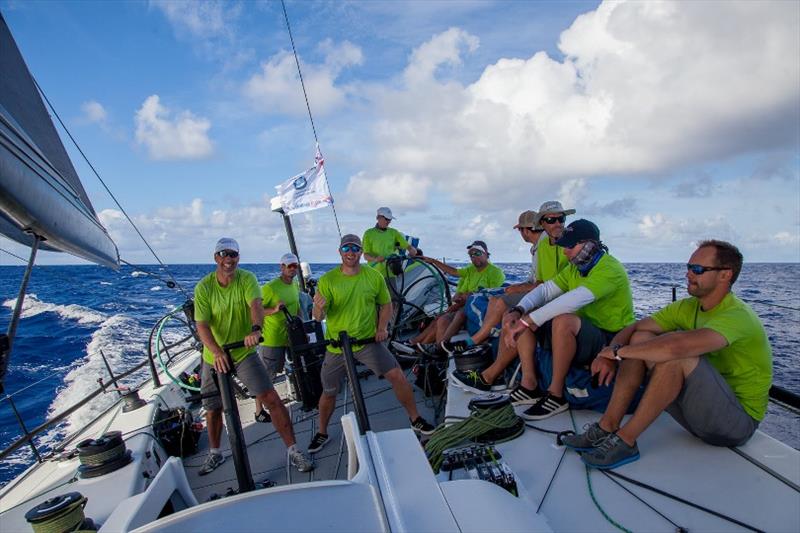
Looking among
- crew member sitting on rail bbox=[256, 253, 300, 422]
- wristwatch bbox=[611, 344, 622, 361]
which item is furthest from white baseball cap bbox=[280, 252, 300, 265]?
wristwatch bbox=[611, 344, 622, 361]

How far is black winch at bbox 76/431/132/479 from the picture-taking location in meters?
2.99

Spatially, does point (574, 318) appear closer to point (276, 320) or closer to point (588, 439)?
point (588, 439)

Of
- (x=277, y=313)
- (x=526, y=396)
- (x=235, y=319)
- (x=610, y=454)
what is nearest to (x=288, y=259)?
(x=277, y=313)

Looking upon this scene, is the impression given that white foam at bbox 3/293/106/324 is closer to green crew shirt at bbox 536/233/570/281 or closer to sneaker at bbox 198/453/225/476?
sneaker at bbox 198/453/225/476

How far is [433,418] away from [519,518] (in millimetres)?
2792

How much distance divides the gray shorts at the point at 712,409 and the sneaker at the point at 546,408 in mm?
692

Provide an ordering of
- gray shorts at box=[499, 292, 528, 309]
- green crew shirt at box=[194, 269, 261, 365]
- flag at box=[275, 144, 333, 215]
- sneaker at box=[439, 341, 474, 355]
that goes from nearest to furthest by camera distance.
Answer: green crew shirt at box=[194, 269, 261, 365] < gray shorts at box=[499, 292, 528, 309] < sneaker at box=[439, 341, 474, 355] < flag at box=[275, 144, 333, 215]

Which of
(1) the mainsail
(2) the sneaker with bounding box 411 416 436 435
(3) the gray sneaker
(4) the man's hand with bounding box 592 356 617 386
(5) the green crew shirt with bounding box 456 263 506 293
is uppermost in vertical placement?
(1) the mainsail

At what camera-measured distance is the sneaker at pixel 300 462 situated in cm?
346

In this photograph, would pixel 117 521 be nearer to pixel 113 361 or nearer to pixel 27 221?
pixel 27 221

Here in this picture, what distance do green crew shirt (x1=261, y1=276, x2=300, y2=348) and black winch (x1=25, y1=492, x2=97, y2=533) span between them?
2.65m

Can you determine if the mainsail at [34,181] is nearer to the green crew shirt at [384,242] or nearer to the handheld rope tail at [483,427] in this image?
the handheld rope tail at [483,427]

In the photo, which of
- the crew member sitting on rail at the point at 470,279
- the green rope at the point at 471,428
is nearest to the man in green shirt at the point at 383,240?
the crew member sitting on rail at the point at 470,279

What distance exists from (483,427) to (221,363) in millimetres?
1472
